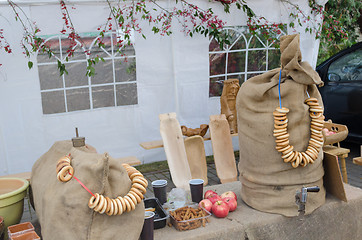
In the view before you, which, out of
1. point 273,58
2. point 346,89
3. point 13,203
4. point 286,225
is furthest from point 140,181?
point 346,89

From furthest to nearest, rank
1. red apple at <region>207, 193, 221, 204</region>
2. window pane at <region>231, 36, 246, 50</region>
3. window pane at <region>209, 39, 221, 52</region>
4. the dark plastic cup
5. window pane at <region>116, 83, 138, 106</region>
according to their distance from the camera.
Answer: window pane at <region>231, 36, 246, 50</region>, window pane at <region>209, 39, 221, 52</region>, window pane at <region>116, 83, 138, 106</region>, red apple at <region>207, 193, 221, 204</region>, the dark plastic cup

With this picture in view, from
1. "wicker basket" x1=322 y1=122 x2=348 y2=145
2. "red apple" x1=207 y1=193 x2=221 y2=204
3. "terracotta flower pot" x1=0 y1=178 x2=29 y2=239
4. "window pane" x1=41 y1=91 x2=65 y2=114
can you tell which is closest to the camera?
"terracotta flower pot" x1=0 y1=178 x2=29 y2=239

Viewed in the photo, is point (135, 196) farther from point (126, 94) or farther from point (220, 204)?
point (126, 94)

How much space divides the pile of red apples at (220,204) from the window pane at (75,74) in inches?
92.6

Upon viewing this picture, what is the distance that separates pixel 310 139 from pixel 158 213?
35.8 inches

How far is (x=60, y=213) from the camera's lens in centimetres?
156

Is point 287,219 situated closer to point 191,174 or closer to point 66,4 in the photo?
point 191,174

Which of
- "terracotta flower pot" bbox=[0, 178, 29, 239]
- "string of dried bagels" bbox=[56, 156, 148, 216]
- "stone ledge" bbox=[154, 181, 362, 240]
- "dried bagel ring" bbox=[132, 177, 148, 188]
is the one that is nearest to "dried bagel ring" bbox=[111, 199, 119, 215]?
"string of dried bagels" bbox=[56, 156, 148, 216]

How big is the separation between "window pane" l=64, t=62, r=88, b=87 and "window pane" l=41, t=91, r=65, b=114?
145 millimetres

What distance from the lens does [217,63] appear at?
4578 millimetres

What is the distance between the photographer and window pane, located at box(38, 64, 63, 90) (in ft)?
13.0

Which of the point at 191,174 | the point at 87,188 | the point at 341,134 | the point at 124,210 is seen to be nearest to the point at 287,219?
the point at 124,210

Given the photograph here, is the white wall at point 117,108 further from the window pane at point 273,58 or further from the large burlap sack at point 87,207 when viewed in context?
the large burlap sack at point 87,207

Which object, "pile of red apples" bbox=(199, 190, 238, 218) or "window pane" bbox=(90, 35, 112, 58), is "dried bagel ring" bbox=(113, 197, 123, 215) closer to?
"pile of red apples" bbox=(199, 190, 238, 218)
